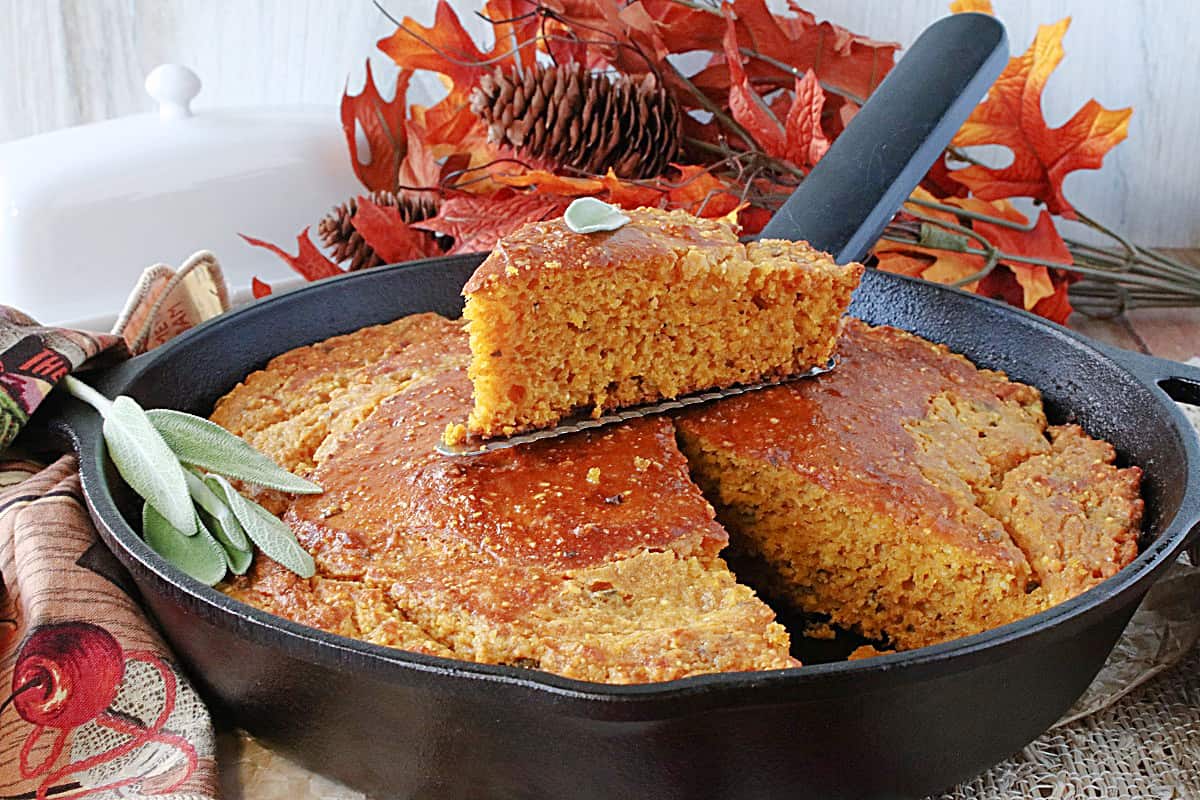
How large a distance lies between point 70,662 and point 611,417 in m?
1.12

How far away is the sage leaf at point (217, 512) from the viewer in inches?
85.5

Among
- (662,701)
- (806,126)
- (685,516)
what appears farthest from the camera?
(806,126)

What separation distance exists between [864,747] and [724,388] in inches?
40.1

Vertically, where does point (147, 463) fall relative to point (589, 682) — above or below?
below

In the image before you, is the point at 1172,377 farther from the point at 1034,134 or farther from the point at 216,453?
the point at 216,453

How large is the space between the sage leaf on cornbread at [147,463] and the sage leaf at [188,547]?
13 millimetres

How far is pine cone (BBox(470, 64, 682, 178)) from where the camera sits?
3.36m

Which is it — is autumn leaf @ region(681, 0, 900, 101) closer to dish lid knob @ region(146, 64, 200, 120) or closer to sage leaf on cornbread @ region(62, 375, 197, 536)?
dish lid knob @ region(146, 64, 200, 120)

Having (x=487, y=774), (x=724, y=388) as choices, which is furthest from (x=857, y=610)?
(x=487, y=774)

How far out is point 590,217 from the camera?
2.51m

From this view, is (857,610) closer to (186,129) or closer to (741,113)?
(741,113)

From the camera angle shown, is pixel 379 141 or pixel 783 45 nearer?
pixel 783 45

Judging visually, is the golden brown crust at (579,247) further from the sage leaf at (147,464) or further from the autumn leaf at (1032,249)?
the autumn leaf at (1032,249)

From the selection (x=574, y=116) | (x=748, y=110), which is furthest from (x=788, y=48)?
(x=574, y=116)
